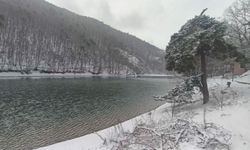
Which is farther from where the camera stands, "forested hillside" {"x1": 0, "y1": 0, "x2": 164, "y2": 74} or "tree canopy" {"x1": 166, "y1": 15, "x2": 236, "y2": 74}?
"forested hillside" {"x1": 0, "y1": 0, "x2": 164, "y2": 74}

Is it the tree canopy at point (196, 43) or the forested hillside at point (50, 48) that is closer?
the tree canopy at point (196, 43)

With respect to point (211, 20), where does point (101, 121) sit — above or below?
below

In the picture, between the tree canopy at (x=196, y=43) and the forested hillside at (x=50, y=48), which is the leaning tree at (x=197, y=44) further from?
the forested hillside at (x=50, y=48)

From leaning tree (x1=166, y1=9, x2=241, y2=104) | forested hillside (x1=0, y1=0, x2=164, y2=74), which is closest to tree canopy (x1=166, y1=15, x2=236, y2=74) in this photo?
leaning tree (x1=166, y1=9, x2=241, y2=104)

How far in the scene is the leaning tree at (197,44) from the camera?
17234 mm

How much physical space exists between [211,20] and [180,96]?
20.8 ft

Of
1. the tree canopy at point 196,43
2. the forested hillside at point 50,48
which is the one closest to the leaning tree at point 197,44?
the tree canopy at point 196,43

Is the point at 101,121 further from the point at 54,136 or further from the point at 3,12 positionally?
the point at 3,12

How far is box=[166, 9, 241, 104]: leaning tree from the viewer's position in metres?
17.2

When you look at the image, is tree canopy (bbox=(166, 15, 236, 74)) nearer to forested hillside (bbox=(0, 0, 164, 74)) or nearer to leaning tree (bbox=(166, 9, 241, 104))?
leaning tree (bbox=(166, 9, 241, 104))

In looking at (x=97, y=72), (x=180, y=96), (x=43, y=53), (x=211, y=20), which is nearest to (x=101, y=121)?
(x=180, y=96)

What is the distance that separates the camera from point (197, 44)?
17.0 meters

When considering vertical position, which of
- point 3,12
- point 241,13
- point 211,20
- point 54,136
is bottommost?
point 54,136

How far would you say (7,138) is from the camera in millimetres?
14883
